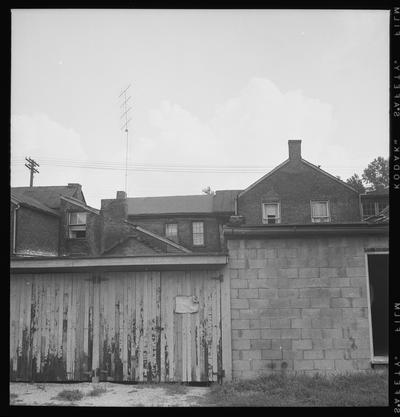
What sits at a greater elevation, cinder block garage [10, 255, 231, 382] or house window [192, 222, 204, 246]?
house window [192, 222, 204, 246]

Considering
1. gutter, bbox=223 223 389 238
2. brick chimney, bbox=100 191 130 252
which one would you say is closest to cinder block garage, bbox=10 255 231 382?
gutter, bbox=223 223 389 238

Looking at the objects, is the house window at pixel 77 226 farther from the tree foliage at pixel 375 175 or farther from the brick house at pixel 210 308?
the tree foliage at pixel 375 175

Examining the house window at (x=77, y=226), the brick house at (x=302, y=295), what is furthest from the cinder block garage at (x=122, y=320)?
the house window at (x=77, y=226)

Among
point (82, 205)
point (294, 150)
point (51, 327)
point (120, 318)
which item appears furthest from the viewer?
point (294, 150)

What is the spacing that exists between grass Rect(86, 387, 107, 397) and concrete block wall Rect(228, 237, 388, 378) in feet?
8.71

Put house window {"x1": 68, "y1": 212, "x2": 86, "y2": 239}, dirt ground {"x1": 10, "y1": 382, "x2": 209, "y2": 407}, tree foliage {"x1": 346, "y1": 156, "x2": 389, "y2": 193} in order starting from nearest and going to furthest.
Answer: dirt ground {"x1": 10, "y1": 382, "x2": 209, "y2": 407} → house window {"x1": 68, "y1": 212, "x2": 86, "y2": 239} → tree foliage {"x1": 346, "y1": 156, "x2": 389, "y2": 193}

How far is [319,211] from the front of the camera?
1112 inches

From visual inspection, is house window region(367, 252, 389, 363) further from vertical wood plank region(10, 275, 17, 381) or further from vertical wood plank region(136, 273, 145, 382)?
vertical wood plank region(10, 275, 17, 381)

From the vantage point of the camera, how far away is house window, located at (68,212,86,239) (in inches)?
1032

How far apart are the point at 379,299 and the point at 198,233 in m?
19.7

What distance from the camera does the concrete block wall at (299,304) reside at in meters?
8.35

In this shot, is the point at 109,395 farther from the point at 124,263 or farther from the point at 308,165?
the point at 308,165

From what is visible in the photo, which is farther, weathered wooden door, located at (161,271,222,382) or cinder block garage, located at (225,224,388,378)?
weathered wooden door, located at (161,271,222,382)

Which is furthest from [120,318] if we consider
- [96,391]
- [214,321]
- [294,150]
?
[294,150]
